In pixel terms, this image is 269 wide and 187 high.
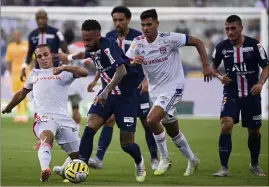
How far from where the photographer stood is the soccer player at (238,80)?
13156 mm

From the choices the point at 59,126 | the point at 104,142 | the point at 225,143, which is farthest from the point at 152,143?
the point at 59,126

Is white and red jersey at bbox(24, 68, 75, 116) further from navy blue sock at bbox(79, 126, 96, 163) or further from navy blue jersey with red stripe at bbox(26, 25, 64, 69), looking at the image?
navy blue jersey with red stripe at bbox(26, 25, 64, 69)

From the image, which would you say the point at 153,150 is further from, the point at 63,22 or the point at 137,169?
the point at 63,22

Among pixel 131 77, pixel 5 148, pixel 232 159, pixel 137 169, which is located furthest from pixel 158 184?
pixel 5 148

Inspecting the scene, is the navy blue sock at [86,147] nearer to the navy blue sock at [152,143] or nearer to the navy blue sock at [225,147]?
the navy blue sock at [225,147]

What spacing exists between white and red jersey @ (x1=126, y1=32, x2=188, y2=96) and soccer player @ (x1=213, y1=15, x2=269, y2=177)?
71 cm

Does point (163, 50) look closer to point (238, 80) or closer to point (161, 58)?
point (161, 58)

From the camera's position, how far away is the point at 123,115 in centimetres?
1234

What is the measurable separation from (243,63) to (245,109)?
698 mm

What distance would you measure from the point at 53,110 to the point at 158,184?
5.73 ft

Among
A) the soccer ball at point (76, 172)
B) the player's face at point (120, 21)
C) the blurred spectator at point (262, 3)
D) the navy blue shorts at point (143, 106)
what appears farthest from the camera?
the blurred spectator at point (262, 3)

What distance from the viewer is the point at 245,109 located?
13414mm

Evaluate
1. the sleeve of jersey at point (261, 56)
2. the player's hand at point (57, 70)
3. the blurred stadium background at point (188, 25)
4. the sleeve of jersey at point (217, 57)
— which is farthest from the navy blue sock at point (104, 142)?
the blurred stadium background at point (188, 25)

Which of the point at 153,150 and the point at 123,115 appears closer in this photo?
the point at 123,115
